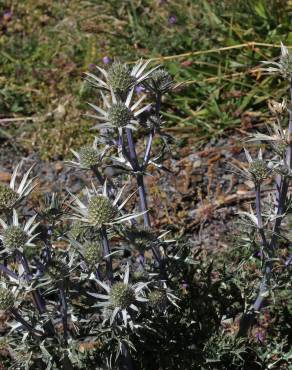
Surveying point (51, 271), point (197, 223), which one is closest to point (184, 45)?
point (197, 223)

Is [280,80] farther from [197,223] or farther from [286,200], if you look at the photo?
[286,200]

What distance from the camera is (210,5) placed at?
4664 mm

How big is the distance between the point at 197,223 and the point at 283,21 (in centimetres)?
181

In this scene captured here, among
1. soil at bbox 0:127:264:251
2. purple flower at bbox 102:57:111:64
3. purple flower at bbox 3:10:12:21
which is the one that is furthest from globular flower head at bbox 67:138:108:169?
purple flower at bbox 3:10:12:21

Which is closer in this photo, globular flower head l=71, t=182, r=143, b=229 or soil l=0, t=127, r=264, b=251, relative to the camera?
globular flower head l=71, t=182, r=143, b=229

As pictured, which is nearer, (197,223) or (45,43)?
(197,223)

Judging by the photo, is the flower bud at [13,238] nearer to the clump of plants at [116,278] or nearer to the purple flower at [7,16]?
the clump of plants at [116,278]

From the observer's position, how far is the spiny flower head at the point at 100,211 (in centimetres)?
193

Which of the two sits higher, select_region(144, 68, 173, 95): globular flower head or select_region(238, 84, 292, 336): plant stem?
select_region(144, 68, 173, 95): globular flower head

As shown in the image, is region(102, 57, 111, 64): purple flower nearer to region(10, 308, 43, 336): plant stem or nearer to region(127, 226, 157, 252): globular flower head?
region(127, 226, 157, 252): globular flower head

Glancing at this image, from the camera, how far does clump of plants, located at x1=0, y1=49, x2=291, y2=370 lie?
6.45 ft

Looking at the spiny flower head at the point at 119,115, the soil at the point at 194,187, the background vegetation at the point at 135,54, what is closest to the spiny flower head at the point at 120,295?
the spiny flower head at the point at 119,115

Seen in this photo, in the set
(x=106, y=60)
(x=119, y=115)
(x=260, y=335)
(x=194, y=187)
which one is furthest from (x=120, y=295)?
(x=106, y=60)

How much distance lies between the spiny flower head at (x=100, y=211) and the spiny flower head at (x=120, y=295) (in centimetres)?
22
